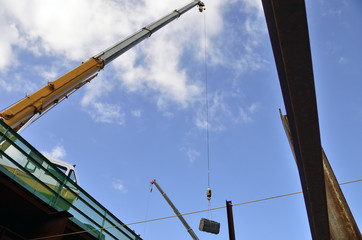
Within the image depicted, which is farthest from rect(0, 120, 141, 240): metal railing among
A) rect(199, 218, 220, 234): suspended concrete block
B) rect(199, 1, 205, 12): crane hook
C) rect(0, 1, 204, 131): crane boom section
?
rect(199, 1, 205, 12): crane hook

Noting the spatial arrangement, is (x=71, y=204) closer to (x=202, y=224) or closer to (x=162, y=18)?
(x=202, y=224)

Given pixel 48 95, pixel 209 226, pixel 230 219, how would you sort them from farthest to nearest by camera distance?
pixel 209 226, pixel 48 95, pixel 230 219

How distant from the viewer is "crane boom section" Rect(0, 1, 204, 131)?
40.1 feet

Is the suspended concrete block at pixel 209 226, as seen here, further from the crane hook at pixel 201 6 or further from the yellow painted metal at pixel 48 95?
the crane hook at pixel 201 6

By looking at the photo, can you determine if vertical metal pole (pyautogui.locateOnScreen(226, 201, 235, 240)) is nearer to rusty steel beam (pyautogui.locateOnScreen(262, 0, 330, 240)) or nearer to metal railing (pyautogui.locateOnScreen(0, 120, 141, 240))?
metal railing (pyautogui.locateOnScreen(0, 120, 141, 240))

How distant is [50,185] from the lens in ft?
32.3

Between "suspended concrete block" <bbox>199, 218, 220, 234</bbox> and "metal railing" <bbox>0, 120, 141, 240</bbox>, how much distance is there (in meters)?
4.41

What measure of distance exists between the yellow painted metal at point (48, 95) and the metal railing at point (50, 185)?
313 centimetres

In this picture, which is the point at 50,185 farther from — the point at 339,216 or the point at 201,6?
the point at 201,6

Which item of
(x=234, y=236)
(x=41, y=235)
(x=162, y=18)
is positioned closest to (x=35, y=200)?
(x=41, y=235)

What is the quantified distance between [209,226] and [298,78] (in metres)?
12.2

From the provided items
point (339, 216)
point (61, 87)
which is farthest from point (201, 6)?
point (339, 216)

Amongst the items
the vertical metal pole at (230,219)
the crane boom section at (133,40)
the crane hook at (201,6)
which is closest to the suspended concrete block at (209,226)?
the vertical metal pole at (230,219)

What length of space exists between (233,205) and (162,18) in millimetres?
20032
